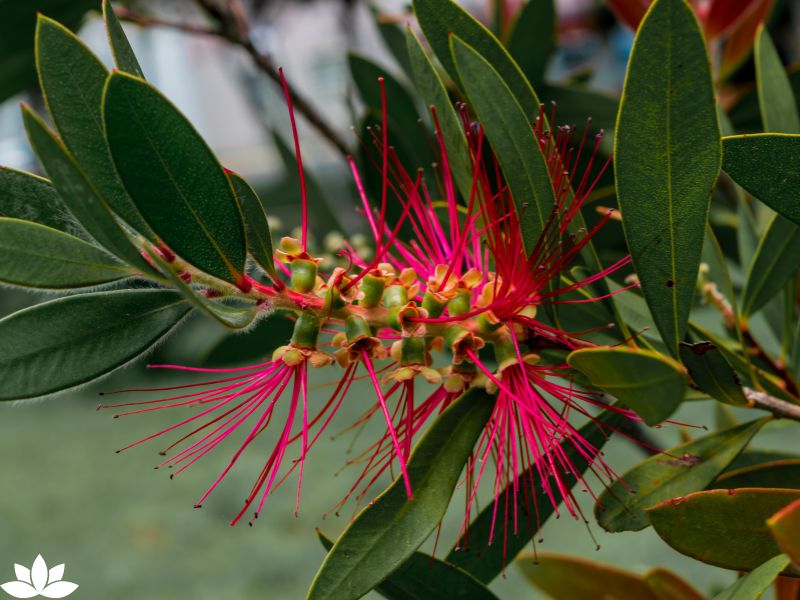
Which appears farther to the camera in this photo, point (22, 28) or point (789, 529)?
point (22, 28)

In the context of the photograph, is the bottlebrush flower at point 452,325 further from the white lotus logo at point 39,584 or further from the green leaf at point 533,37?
the green leaf at point 533,37

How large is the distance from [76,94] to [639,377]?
276 mm

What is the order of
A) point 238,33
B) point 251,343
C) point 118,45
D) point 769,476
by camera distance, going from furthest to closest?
point 238,33 < point 251,343 < point 769,476 < point 118,45

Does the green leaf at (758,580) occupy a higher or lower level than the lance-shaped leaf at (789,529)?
lower

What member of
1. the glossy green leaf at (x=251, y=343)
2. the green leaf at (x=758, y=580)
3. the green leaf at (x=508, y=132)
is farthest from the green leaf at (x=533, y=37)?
the green leaf at (x=758, y=580)

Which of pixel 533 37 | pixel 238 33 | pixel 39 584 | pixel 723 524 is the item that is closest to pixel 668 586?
pixel 723 524

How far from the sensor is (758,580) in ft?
1.31

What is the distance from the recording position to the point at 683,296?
1.50 ft

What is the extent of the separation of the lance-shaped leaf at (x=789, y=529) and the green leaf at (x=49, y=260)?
315mm

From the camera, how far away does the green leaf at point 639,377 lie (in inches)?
13.8

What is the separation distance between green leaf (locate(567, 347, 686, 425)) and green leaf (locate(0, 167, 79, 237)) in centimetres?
27

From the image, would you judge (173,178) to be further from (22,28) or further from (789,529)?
(22,28)

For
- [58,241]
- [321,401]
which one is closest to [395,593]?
[58,241]

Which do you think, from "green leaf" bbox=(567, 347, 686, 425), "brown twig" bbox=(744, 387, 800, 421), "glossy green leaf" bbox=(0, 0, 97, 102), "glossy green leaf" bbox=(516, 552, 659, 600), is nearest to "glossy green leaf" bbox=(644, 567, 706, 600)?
"glossy green leaf" bbox=(516, 552, 659, 600)
